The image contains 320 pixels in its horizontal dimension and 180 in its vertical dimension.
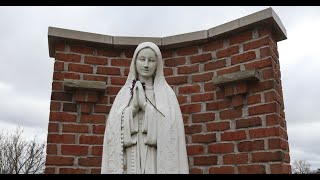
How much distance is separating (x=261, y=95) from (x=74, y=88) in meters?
1.29

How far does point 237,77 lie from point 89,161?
1174 millimetres

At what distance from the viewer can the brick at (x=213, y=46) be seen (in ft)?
8.52

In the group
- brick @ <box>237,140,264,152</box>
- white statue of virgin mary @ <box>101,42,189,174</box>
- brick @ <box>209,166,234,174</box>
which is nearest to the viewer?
white statue of virgin mary @ <box>101,42,189,174</box>

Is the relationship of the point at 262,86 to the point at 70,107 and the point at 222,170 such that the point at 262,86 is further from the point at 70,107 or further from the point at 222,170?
the point at 70,107

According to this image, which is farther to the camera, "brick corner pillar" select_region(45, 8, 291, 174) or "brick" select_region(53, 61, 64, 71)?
"brick" select_region(53, 61, 64, 71)

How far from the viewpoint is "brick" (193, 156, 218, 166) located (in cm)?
242

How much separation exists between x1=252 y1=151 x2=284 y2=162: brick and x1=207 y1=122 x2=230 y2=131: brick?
27cm

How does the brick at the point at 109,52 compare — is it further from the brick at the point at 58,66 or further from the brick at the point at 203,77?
the brick at the point at 203,77

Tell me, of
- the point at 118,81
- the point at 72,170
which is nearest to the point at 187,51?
the point at 118,81

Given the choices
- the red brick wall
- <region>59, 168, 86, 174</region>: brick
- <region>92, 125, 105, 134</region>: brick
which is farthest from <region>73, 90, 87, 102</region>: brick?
<region>59, 168, 86, 174</region>: brick

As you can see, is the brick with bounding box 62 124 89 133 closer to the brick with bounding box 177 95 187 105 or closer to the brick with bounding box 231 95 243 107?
the brick with bounding box 177 95 187 105

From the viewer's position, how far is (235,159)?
2.33 metres

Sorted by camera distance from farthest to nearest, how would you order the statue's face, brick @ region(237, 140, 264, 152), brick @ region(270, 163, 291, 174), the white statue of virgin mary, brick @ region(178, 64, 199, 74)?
brick @ region(178, 64, 199, 74)
brick @ region(237, 140, 264, 152)
brick @ region(270, 163, 291, 174)
the statue's face
the white statue of virgin mary

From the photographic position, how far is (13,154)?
12.6 metres
